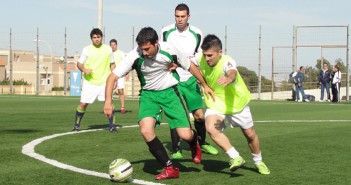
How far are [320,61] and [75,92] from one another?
51.3 feet

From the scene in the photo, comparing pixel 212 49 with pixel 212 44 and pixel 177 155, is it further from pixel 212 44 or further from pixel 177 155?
pixel 177 155

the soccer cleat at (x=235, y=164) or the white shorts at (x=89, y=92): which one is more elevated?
the white shorts at (x=89, y=92)

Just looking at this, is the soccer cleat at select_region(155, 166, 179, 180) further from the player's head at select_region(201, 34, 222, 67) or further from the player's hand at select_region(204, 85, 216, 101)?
the player's head at select_region(201, 34, 222, 67)

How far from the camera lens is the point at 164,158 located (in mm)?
6938

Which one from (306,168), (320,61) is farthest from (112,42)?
(320,61)

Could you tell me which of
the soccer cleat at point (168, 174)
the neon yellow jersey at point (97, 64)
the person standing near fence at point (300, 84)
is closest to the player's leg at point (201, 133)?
the soccer cleat at point (168, 174)

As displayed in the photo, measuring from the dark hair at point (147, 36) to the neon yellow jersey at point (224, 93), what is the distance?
2.87 ft

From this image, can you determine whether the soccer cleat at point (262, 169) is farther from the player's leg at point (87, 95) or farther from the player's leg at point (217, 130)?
the player's leg at point (87, 95)

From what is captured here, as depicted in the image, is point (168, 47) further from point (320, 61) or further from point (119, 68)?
point (320, 61)

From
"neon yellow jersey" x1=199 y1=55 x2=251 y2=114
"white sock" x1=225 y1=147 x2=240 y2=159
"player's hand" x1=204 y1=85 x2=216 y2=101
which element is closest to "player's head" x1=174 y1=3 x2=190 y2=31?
"neon yellow jersey" x1=199 y1=55 x2=251 y2=114

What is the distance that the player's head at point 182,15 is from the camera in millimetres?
8844

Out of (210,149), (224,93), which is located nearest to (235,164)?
(224,93)

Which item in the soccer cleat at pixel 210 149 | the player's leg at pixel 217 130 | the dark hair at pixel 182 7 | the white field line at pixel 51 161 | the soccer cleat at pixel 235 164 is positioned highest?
the dark hair at pixel 182 7

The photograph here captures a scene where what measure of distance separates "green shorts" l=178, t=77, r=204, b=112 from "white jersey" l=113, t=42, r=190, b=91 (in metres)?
1.65
